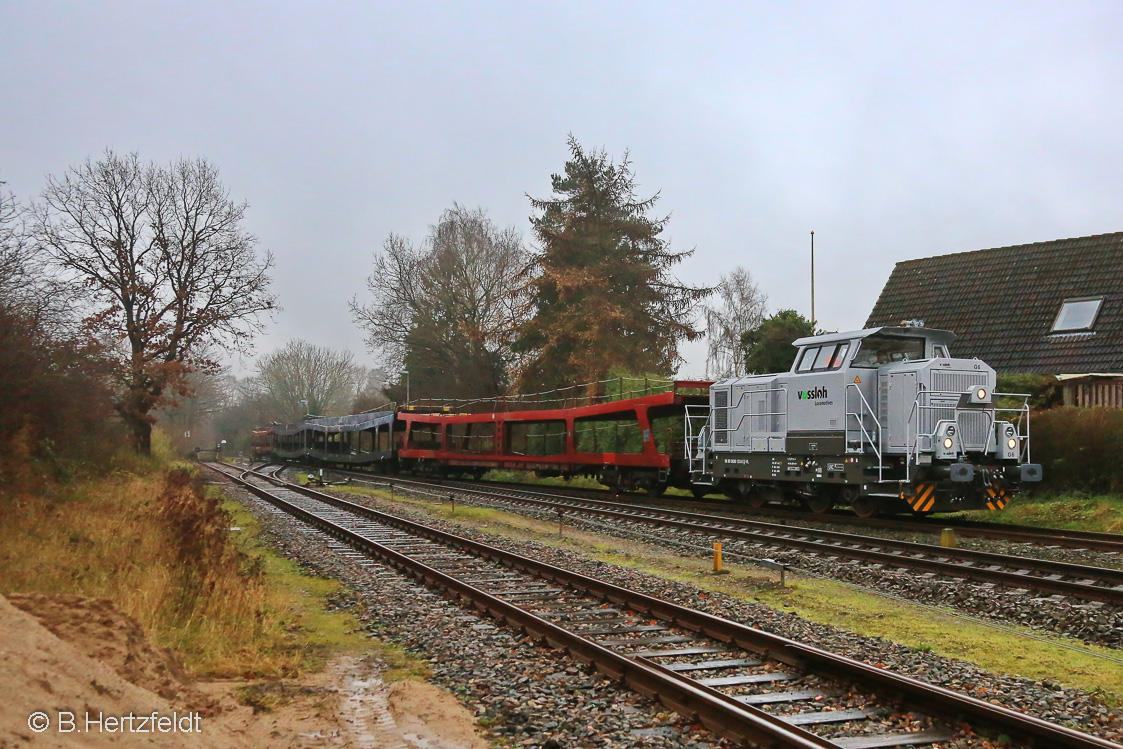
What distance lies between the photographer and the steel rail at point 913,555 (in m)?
9.37

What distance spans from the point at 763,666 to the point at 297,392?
270 ft

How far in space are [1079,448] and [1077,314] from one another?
6934 mm

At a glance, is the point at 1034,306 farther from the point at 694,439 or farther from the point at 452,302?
the point at 452,302

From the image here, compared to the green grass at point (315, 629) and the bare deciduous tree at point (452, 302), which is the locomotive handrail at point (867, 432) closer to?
the green grass at point (315, 629)

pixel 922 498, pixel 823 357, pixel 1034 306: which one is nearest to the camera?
pixel 922 498

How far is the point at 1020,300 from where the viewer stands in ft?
78.1

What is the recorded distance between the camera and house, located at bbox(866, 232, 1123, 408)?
20594 mm

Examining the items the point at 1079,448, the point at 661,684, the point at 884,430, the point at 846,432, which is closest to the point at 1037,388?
the point at 1079,448

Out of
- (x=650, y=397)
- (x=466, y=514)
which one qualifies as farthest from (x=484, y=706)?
(x=650, y=397)

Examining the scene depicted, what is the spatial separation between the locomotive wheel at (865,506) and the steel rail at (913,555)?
5.86 ft

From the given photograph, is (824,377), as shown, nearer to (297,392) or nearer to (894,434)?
(894,434)

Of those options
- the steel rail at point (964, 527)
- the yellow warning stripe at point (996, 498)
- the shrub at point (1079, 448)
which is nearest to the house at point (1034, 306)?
the shrub at point (1079, 448)

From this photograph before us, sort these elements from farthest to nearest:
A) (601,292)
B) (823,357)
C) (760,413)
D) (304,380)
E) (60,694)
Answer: (304,380)
(601,292)
(760,413)
(823,357)
(60,694)

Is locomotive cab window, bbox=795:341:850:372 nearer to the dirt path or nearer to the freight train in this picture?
the freight train
